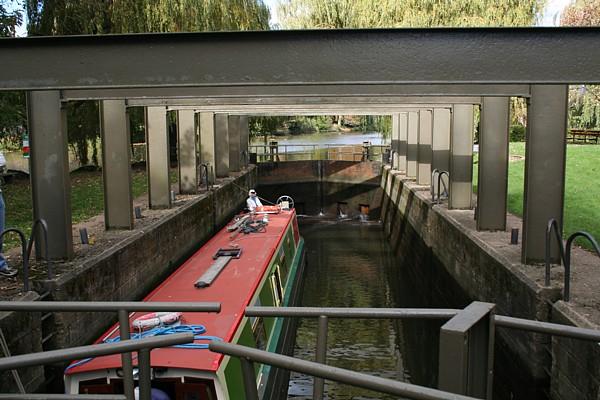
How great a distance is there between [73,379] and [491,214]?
27.5 feet

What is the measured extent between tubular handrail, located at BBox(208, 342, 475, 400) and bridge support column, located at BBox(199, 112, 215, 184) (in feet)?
63.0

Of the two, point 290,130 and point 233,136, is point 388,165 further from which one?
point 290,130

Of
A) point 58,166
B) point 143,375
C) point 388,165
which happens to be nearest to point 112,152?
point 58,166

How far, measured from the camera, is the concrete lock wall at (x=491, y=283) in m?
7.46

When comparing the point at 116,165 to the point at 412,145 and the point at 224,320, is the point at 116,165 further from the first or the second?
the point at 412,145

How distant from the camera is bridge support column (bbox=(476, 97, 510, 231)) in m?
11.9

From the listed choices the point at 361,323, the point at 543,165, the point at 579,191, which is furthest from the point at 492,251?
→ the point at 579,191

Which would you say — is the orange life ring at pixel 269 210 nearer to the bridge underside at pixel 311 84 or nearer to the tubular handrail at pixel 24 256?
the bridge underside at pixel 311 84

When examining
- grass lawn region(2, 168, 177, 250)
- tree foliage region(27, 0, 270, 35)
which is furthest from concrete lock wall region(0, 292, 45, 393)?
tree foliage region(27, 0, 270, 35)

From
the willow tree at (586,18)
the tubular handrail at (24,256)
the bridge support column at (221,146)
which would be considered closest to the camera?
the tubular handrail at (24,256)

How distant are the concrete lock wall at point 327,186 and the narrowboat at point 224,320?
13.9 meters

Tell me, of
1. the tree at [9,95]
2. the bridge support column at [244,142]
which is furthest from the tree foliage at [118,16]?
the bridge support column at [244,142]

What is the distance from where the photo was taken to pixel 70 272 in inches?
342

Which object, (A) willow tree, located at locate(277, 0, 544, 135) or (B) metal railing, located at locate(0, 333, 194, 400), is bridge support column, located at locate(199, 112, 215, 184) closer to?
(A) willow tree, located at locate(277, 0, 544, 135)
